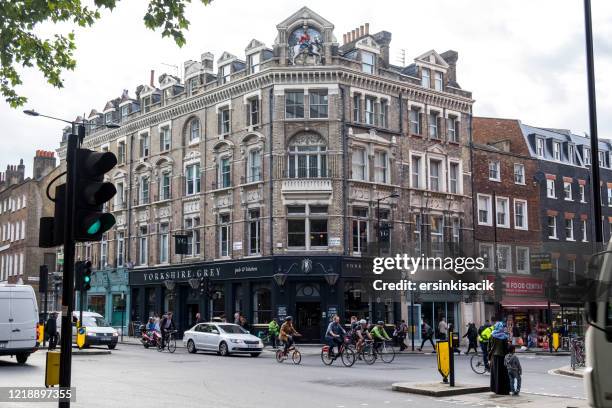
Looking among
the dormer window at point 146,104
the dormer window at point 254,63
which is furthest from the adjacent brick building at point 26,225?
the dormer window at point 254,63

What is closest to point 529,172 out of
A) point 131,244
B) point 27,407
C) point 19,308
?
point 131,244

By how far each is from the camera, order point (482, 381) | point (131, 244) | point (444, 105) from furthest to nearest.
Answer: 1. point (131, 244)
2. point (444, 105)
3. point (482, 381)

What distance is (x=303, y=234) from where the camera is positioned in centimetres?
4028

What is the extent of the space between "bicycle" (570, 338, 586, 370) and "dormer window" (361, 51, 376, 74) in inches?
852

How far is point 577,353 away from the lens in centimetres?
2534

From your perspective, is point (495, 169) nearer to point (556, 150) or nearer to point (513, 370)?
point (556, 150)

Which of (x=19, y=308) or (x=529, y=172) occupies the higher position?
(x=529, y=172)

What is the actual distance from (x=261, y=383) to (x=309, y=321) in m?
21.5

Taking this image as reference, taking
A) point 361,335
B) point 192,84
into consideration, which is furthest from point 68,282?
point 192,84

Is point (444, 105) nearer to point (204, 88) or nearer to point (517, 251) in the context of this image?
point (517, 251)

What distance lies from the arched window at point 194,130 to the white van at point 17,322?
2475 cm

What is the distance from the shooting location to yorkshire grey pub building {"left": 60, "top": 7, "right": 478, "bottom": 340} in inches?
1580

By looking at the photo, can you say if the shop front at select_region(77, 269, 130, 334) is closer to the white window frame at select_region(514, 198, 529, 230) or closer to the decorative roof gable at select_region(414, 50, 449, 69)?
the decorative roof gable at select_region(414, 50, 449, 69)

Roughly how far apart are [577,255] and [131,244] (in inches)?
1223
